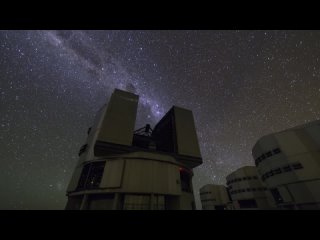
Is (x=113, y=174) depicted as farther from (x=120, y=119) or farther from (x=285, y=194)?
(x=285, y=194)

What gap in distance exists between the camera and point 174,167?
918 inches

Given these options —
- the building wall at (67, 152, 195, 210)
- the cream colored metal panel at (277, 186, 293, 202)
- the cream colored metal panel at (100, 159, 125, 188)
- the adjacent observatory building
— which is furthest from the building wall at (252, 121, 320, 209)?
the cream colored metal panel at (100, 159, 125, 188)

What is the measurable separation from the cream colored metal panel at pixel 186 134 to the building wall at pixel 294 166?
20.0 m

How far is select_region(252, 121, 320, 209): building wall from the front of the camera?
2875cm

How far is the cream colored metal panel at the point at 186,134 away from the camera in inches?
994

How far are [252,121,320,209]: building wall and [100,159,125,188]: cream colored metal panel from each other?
31.8m

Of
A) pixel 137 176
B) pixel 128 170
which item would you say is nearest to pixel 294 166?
pixel 137 176

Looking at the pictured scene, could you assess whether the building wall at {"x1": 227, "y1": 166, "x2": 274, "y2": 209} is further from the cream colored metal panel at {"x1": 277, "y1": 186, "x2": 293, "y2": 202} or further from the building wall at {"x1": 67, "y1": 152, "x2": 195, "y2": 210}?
the building wall at {"x1": 67, "y1": 152, "x2": 195, "y2": 210}

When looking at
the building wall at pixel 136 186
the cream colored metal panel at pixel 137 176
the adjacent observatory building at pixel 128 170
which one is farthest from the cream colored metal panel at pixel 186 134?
the cream colored metal panel at pixel 137 176

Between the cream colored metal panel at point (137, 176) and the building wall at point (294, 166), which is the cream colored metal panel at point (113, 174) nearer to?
the cream colored metal panel at point (137, 176)
